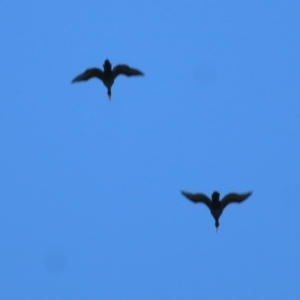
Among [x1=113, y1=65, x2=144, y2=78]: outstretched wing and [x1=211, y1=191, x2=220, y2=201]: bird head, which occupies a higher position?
[x1=113, y1=65, x2=144, y2=78]: outstretched wing

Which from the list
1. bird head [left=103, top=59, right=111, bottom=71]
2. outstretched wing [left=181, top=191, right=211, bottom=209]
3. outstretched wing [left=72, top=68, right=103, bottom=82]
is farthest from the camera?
outstretched wing [left=72, top=68, right=103, bottom=82]

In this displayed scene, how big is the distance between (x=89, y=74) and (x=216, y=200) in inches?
272

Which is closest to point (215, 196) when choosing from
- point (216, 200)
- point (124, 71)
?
point (216, 200)

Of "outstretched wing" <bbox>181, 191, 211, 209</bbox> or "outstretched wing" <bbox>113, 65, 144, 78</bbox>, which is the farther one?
"outstretched wing" <bbox>113, 65, 144, 78</bbox>

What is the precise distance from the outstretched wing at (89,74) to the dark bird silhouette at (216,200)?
5.60 m

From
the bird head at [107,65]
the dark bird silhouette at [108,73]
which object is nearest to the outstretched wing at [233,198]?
the dark bird silhouette at [108,73]

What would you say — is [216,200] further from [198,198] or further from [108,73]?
[108,73]

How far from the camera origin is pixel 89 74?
281 feet

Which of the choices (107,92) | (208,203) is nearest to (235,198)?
(208,203)

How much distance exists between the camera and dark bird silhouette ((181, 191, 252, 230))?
279 feet

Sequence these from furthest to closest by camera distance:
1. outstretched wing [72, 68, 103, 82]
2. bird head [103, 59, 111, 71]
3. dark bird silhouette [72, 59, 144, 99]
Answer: outstretched wing [72, 68, 103, 82] → dark bird silhouette [72, 59, 144, 99] → bird head [103, 59, 111, 71]

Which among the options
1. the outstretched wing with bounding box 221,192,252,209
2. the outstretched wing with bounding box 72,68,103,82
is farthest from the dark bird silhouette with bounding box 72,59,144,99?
the outstretched wing with bounding box 221,192,252,209

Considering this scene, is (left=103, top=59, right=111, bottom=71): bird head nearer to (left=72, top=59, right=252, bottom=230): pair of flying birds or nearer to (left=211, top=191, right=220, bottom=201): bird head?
(left=72, top=59, right=252, bottom=230): pair of flying birds

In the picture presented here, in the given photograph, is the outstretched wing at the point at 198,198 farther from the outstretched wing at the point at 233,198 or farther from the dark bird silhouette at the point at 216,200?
the outstretched wing at the point at 233,198
